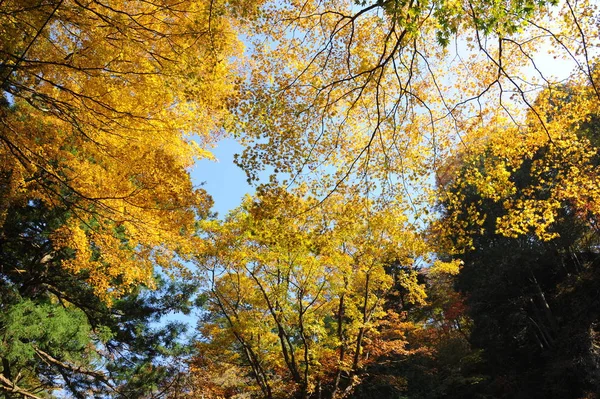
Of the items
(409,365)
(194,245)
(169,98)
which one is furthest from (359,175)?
(409,365)

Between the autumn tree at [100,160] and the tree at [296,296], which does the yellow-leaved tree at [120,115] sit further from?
the tree at [296,296]

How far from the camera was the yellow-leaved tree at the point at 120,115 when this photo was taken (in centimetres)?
396

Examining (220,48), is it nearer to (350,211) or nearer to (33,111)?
(350,211)

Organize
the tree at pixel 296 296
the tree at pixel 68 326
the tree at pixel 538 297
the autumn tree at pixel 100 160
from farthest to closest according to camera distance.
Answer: the tree at pixel 538 297 < the tree at pixel 296 296 < the tree at pixel 68 326 < the autumn tree at pixel 100 160

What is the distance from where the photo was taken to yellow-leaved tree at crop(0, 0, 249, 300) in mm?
3963

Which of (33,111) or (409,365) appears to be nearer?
(33,111)

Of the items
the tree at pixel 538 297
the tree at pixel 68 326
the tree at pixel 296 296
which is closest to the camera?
the tree at pixel 68 326

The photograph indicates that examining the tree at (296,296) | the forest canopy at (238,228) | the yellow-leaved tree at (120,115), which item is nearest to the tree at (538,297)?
the forest canopy at (238,228)

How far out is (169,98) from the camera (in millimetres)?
4969

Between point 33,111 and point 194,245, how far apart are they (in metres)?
3.20

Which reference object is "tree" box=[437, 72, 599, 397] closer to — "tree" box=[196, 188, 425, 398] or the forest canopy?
the forest canopy

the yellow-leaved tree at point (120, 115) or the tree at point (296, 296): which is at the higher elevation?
the yellow-leaved tree at point (120, 115)

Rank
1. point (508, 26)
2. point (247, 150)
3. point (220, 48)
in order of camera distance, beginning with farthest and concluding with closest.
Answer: point (247, 150)
point (220, 48)
point (508, 26)

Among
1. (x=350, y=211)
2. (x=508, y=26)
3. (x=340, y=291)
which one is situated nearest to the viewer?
(x=508, y=26)
